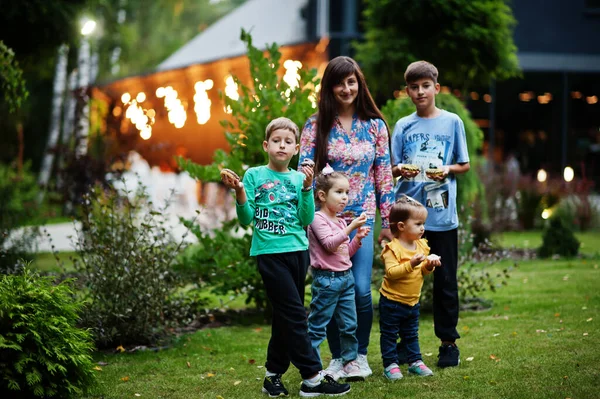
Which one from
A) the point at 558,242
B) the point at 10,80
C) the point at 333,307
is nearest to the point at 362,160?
the point at 333,307

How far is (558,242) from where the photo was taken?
36.4 feet

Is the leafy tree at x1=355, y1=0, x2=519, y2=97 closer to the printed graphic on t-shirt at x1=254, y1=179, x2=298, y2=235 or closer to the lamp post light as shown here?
the lamp post light

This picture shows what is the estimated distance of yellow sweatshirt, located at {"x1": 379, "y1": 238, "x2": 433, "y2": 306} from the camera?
189 inches

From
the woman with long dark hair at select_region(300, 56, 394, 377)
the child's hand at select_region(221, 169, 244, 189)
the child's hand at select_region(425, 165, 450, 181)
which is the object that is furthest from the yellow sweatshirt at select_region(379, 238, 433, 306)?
the child's hand at select_region(221, 169, 244, 189)

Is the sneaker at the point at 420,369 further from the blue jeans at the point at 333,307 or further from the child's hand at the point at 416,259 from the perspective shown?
the child's hand at the point at 416,259

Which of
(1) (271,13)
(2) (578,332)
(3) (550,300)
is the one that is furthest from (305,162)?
Result: (1) (271,13)

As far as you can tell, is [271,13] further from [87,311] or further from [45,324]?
[45,324]

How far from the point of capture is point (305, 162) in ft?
15.5

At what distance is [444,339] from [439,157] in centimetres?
119

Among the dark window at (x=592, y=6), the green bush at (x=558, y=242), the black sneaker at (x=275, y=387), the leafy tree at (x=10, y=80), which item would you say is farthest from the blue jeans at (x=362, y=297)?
the dark window at (x=592, y=6)

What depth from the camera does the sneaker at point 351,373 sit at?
4.81m

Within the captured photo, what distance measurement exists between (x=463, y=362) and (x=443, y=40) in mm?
6560

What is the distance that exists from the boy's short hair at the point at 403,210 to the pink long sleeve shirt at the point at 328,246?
0.93 ft

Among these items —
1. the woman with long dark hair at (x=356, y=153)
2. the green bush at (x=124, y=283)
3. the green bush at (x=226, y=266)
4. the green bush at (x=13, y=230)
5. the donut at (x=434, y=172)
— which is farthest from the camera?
the green bush at (x=13, y=230)
